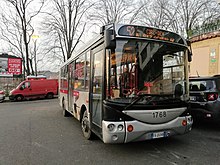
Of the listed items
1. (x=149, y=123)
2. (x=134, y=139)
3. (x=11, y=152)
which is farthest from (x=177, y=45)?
(x=11, y=152)

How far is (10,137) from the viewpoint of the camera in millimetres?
5645

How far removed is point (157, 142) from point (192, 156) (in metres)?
1.06

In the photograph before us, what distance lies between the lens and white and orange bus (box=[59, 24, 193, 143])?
12.4ft

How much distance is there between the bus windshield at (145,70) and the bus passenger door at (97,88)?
375 millimetres

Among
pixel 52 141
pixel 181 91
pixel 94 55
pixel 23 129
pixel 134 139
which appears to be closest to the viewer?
pixel 134 139

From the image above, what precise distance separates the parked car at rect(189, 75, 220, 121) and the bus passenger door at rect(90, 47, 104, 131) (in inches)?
131

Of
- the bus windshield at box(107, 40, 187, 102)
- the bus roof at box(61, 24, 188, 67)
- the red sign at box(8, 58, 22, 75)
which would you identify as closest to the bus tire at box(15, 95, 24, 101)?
the red sign at box(8, 58, 22, 75)

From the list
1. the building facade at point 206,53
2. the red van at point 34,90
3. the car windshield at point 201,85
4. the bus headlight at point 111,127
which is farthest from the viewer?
the red van at point 34,90

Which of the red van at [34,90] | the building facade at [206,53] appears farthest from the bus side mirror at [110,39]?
the red van at [34,90]

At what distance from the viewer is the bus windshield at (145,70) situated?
3.85 meters

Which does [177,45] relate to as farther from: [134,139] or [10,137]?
[10,137]

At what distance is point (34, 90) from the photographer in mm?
18641

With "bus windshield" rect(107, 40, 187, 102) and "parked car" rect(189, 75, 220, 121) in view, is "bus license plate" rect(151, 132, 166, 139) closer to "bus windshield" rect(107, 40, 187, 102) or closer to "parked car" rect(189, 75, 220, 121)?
"bus windshield" rect(107, 40, 187, 102)

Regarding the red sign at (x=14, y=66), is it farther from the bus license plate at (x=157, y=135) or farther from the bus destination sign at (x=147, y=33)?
the bus license plate at (x=157, y=135)
